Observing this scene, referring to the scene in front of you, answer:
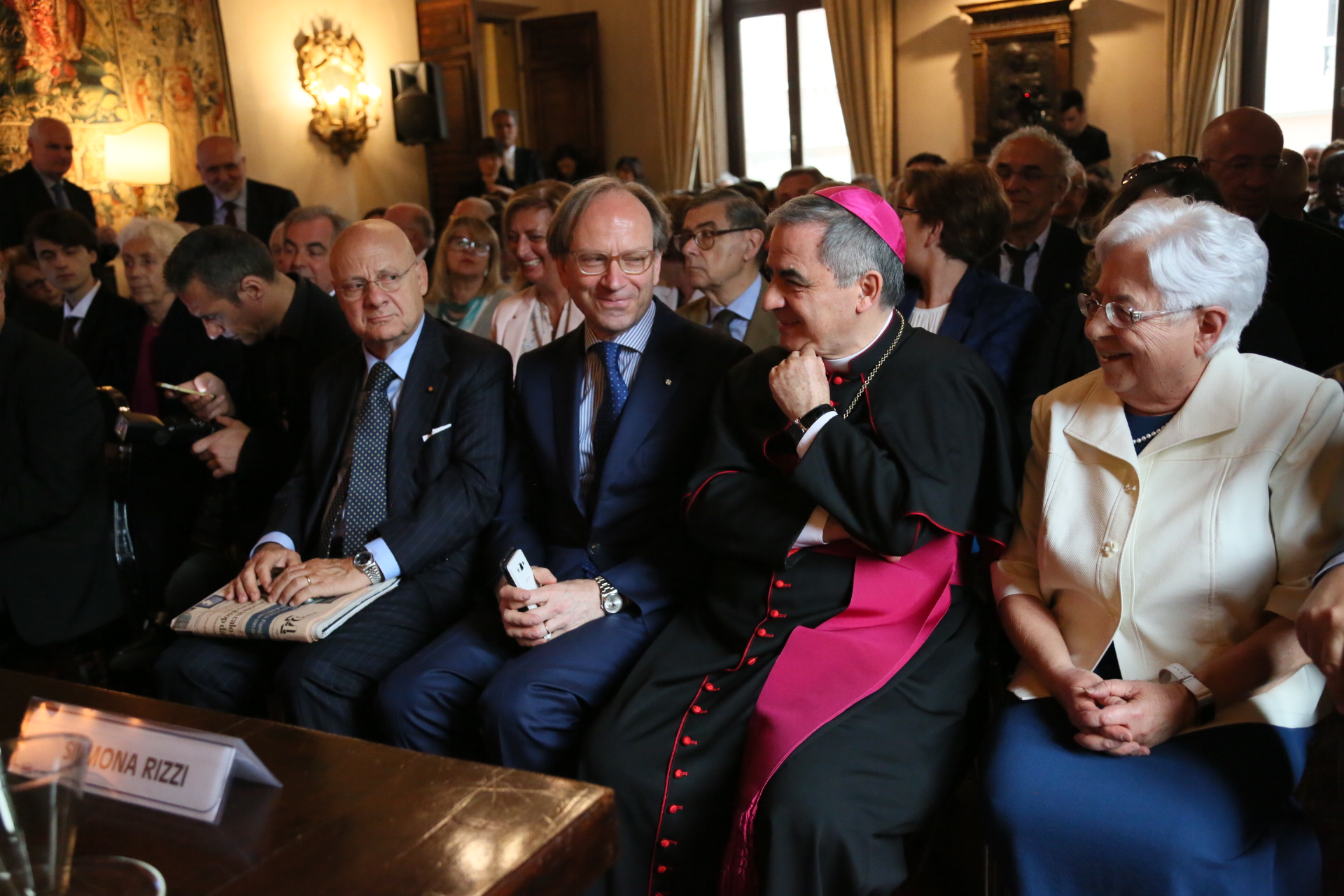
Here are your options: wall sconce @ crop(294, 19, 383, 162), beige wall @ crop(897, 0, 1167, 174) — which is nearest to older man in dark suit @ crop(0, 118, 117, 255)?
wall sconce @ crop(294, 19, 383, 162)

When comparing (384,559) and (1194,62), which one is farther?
(1194,62)

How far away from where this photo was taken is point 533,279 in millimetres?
3926

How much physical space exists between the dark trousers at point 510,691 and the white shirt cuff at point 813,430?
637 millimetres

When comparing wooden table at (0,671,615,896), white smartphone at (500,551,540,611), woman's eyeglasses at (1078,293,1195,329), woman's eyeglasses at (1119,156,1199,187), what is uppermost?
woman's eyeglasses at (1119,156,1199,187)

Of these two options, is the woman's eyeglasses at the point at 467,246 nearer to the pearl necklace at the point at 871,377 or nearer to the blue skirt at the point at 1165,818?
the pearl necklace at the point at 871,377

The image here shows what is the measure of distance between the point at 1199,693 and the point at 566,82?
10447 millimetres

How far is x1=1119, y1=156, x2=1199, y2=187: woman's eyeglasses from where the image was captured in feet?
8.59

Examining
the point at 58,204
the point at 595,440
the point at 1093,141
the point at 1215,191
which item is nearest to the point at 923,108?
the point at 1093,141

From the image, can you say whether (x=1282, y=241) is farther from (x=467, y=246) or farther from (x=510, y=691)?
(x=467, y=246)

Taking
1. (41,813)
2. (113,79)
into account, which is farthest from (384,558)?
(113,79)

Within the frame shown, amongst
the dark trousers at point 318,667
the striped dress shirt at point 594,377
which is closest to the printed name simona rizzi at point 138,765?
the dark trousers at point 318,667

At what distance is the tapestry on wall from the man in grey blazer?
17.7 feet

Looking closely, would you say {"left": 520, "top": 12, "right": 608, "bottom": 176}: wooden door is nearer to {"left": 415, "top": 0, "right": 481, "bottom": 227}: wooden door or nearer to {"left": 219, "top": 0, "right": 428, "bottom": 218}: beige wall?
{"left": 415, "top": 0, "right": 481, "bottom": 227}: wooden door

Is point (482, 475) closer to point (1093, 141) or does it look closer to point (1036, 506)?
point (1036, 506)
